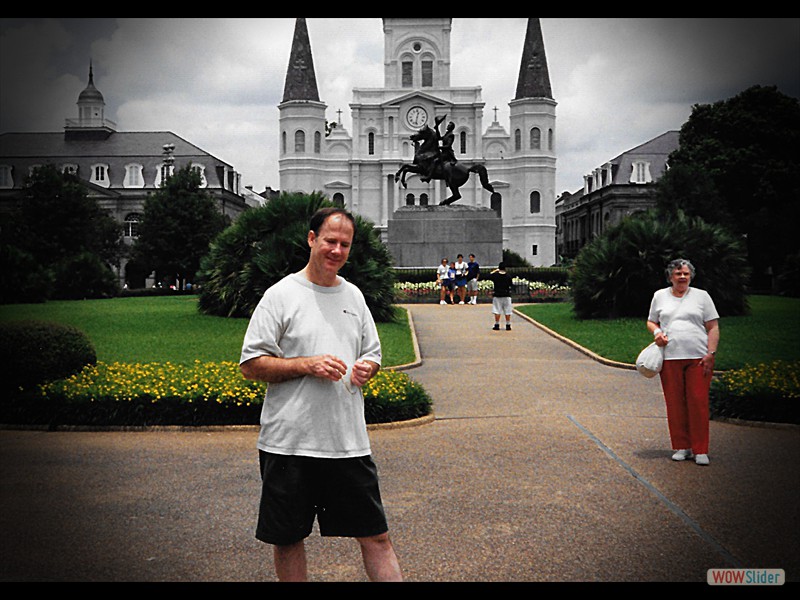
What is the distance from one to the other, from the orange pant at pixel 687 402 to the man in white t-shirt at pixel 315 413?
4.67 meters

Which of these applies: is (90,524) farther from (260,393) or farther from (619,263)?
(619,263)

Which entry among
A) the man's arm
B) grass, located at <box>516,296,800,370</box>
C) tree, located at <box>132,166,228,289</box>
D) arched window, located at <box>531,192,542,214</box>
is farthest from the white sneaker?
arched window, located at <box>531,192,542,214</box>

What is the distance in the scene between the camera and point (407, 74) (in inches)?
3406

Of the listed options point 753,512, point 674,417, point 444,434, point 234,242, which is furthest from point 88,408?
point 234,242

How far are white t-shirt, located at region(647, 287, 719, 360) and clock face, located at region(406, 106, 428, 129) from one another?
8059cm

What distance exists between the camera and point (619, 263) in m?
22.3

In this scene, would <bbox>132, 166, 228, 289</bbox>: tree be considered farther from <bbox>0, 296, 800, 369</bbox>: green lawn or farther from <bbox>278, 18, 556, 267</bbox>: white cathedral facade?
<bbox>278, 18, 556, 267</bbox>: white cathedral facade

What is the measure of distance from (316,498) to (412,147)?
85489 mm

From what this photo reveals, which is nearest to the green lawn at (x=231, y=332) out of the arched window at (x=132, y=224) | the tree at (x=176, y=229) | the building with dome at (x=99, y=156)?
the building with dome at (x=99, y=156)

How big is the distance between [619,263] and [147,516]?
17781 millimetres

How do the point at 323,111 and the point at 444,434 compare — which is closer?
the point at 444,434

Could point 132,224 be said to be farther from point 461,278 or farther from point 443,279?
point 461,278

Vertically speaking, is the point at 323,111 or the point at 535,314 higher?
the point at 323,111

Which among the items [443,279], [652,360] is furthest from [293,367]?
[443,279]
